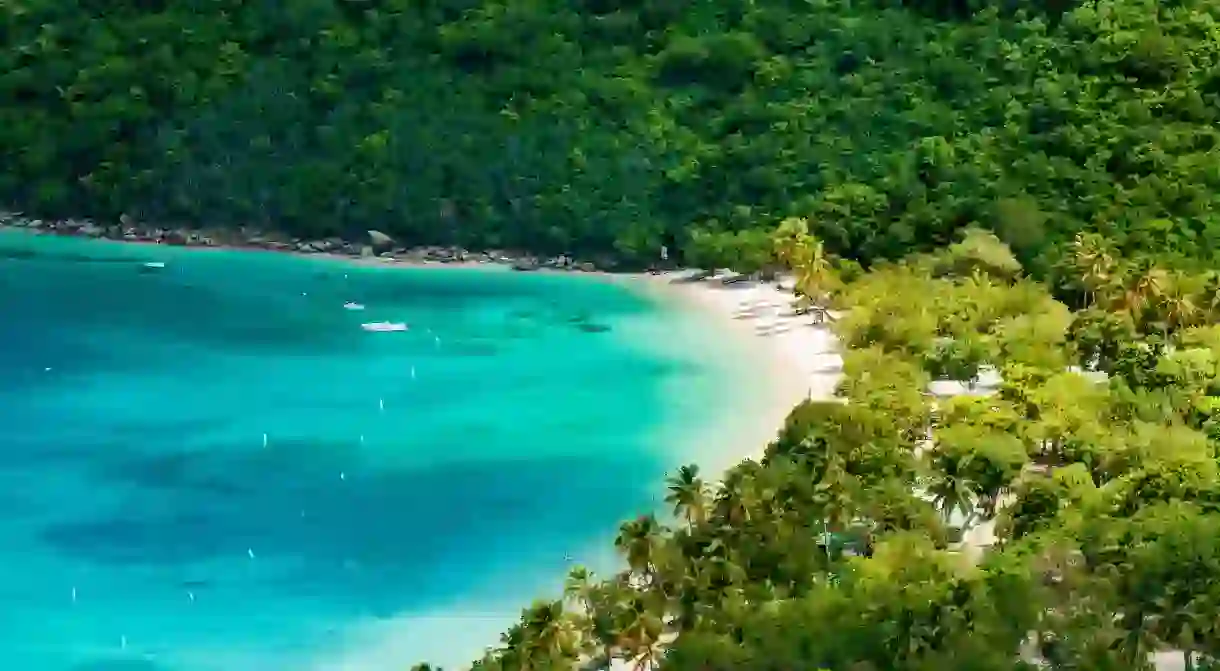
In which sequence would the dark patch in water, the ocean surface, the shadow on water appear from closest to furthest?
1. the dark patch in water
2. the ocean surface
3. the shadow on water

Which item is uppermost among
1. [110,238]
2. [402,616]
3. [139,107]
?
[402,616]

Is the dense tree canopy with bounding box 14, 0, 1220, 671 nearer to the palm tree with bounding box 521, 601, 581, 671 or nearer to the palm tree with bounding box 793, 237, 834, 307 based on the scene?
the palm tree with bounding box 521, 601, 581, 671

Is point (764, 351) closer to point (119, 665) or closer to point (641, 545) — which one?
point (641, 545)

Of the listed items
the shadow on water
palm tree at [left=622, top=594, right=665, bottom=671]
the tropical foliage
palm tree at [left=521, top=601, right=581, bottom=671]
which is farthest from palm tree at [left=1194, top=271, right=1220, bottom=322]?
palm tree at [left=521, top=601, right=581, bottom=671]

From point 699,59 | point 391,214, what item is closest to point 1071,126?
point 699,59

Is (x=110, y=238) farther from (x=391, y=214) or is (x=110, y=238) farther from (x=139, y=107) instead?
(x=391, y=214)

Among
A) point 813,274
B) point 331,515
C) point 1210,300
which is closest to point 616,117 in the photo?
point 813,274
